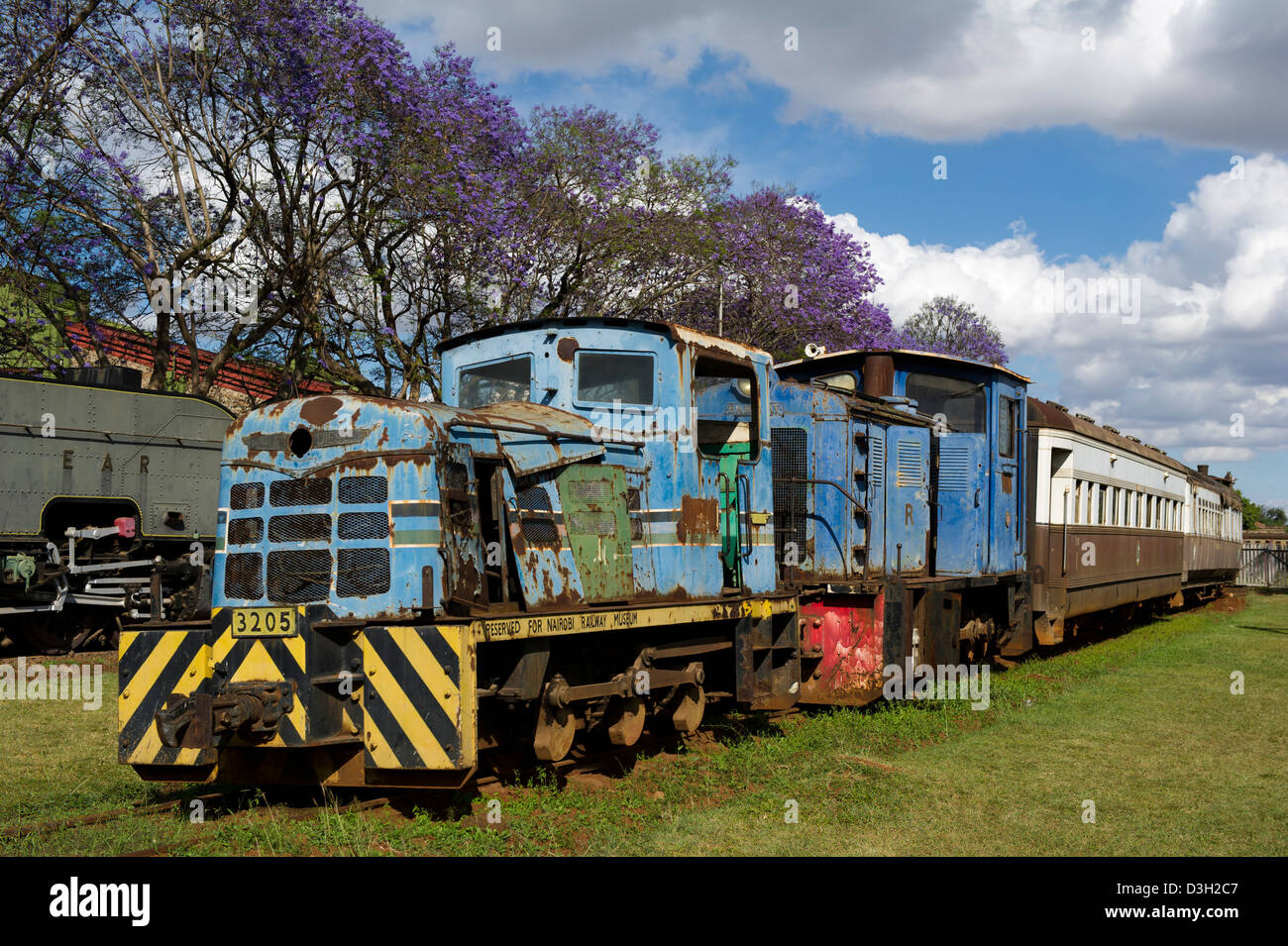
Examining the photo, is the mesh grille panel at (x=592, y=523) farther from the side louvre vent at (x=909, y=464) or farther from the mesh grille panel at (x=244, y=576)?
the side louvre vent at (x=909, y=464)

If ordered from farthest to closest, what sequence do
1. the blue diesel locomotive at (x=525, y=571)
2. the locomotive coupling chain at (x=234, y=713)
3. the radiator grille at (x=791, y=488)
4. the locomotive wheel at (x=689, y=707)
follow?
the radiator grille at (x=791, y=488) → the locomotive wheel at (x=689, y=707) → the blue diesel locomotive at (x=525, y=571) → the locomotive coupling chain at (x=234, y=713)

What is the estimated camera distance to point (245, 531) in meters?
6.50

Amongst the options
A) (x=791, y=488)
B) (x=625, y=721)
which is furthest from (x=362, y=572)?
(x=791, y=488)

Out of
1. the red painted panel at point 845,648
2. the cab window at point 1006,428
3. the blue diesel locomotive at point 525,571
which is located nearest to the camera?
the blue diesel locomotive at point 525,571

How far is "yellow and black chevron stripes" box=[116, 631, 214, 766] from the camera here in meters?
6.20

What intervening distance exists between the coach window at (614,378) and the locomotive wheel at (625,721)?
2110 mm

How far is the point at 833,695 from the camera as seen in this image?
1027 centimetres

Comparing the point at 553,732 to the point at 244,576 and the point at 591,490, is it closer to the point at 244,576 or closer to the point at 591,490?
the point at 591,490

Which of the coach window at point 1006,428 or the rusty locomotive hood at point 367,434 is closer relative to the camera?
the rusty locomotive hood at point 367,434

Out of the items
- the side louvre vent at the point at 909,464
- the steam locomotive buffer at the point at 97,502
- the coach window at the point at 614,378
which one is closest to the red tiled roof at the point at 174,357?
the steam locomotive buffer at the point at 97,502

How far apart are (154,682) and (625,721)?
3074 mm

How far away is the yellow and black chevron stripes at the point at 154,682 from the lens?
20.3 feet
